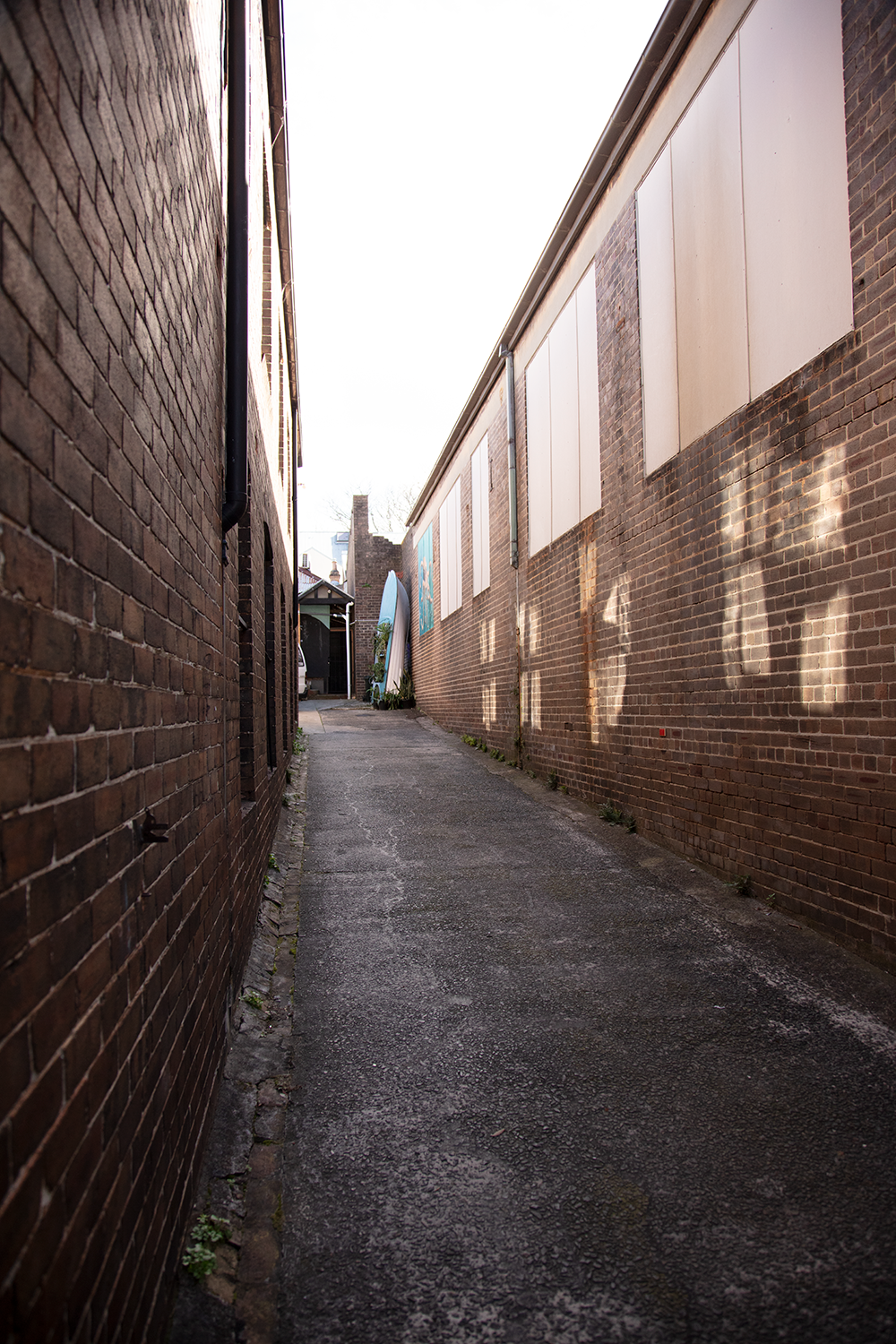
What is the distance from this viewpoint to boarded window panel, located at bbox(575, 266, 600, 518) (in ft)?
24.3

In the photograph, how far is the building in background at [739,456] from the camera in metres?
3.78

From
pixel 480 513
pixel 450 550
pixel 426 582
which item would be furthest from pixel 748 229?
pixel 426 582

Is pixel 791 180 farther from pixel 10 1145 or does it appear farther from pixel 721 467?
pixel 10 1145

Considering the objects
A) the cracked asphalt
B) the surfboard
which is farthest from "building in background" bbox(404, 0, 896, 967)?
the surfboard

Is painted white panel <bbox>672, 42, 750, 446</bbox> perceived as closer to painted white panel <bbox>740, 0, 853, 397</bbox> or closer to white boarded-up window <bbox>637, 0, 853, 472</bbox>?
white boarded-up window <bbox>637, 0, 853, 472</bbox>

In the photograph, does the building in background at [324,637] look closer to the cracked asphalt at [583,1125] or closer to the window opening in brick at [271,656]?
the window opening in brick at [271,656]

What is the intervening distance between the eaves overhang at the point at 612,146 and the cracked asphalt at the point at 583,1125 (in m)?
5.76

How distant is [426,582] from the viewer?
59.6 ft

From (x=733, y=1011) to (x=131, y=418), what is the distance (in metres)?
3.17

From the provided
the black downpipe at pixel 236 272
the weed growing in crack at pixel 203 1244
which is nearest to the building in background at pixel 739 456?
the black downpipe at pixel 236 272

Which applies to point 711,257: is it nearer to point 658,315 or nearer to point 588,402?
point 658,315

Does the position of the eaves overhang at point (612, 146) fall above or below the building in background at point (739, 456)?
above

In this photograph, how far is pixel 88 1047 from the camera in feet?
4.03

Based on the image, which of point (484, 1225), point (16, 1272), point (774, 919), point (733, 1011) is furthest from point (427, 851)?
point (16, 1272)
